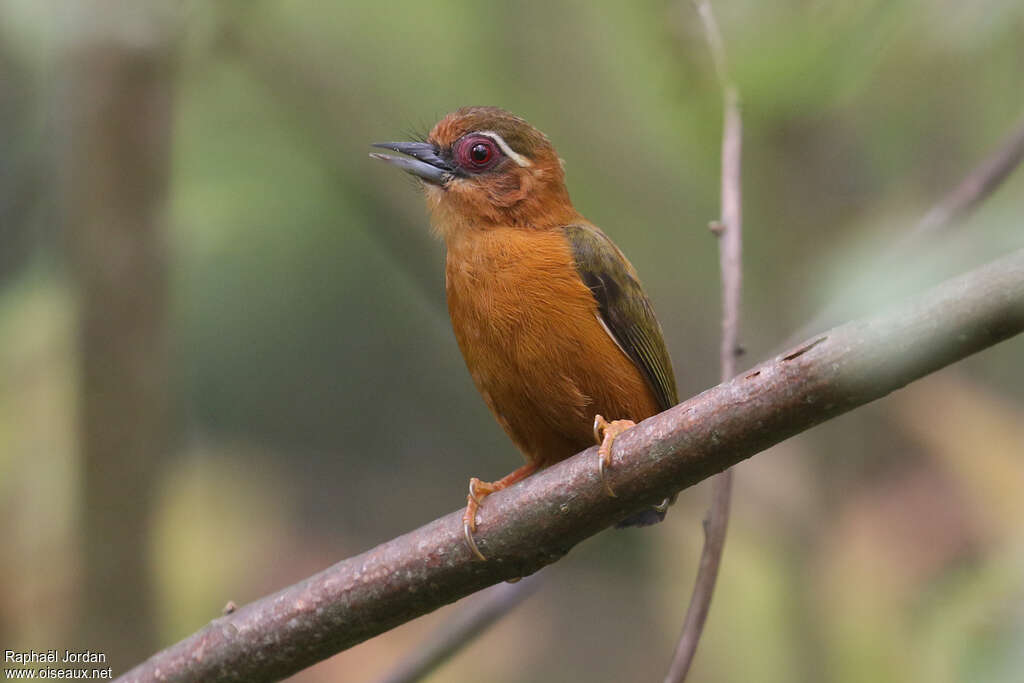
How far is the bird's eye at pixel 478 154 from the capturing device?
4.26 m

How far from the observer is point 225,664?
3023mm

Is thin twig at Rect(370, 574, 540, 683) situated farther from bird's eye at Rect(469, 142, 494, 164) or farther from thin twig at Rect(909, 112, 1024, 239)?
thin twig at Rect(909, 112, 1024, 239)

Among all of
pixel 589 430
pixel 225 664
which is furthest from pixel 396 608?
pixel 589 430

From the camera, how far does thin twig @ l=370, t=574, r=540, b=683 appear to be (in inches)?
141

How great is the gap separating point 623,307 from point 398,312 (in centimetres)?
347

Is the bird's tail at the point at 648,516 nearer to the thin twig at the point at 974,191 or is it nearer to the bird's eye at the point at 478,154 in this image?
the thin twig at the point at 974,191

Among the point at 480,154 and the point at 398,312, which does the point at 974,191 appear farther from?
the point at 398,312

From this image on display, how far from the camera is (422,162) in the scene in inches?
168

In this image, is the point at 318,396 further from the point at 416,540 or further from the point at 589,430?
the point at 416,540

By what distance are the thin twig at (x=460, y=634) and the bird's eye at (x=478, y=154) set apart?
4.87ft

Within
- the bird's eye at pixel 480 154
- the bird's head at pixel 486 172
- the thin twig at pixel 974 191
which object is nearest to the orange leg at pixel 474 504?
the bird's head at pixel 486 172

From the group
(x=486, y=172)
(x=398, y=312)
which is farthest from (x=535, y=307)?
(x=398, y=312)

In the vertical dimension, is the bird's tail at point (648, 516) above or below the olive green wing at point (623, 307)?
below

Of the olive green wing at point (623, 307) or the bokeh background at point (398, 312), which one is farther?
the bokeh background at point (398, 312)
